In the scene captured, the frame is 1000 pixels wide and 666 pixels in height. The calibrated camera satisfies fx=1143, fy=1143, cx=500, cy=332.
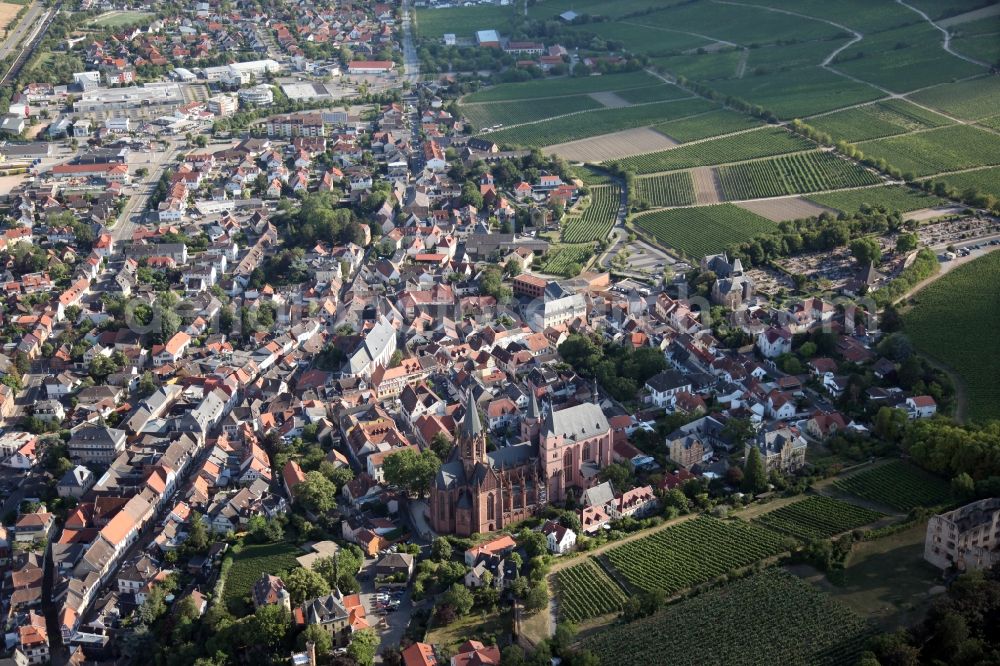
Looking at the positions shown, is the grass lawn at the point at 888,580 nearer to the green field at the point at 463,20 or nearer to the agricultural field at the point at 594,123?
the agricultural field at the point at 594,123

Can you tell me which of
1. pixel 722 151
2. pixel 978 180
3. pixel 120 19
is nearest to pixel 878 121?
pixel 722 151

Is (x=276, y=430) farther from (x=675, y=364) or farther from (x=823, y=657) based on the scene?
(x=823, y=657)

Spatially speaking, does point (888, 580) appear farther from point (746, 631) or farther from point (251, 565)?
point (251, 565)

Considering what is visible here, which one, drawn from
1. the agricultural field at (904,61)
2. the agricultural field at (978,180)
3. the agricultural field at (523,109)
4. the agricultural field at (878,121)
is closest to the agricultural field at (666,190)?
the agricultural field at (878,121)

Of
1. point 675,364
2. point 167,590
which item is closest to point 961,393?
point 675,364

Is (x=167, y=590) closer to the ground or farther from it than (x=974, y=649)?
closer to the ground

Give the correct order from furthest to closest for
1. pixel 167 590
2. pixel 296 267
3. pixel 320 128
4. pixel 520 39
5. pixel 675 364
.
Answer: pixel 520 39 < pixel 320 128 < pixel 296 267 < pixel 675 364 < pixel 167 590
